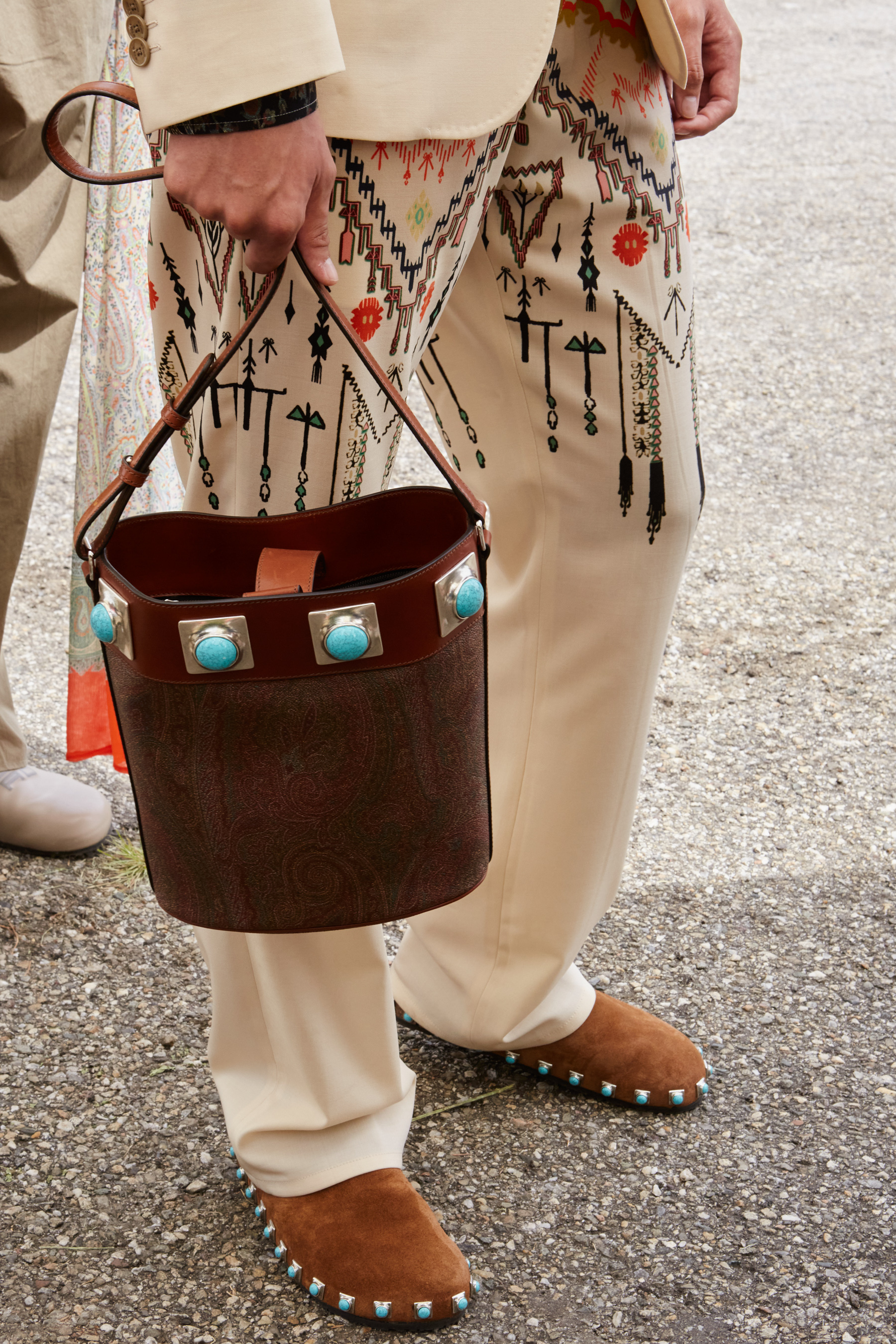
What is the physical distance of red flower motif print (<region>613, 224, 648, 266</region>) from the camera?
4.04 ft

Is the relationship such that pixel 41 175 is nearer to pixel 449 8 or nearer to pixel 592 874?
pixel 449 8

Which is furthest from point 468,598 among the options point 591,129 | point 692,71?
point 692,71

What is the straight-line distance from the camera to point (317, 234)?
97 cm

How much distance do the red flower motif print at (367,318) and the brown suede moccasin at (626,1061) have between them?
3.16ft

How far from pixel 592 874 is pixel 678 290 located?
666 millimetres

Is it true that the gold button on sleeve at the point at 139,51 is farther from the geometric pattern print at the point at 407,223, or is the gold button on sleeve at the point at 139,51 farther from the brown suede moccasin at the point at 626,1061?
the brown suede moccasin at the point at 626,1061

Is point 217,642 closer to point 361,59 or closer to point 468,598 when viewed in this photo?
point 468,598

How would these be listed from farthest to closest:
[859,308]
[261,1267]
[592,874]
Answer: [859,308]
[592,874]
[261,1267]

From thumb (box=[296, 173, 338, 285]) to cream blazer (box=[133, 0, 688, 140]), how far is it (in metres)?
0.06

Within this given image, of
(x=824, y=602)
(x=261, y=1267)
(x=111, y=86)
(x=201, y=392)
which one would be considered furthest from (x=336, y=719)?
(x=824, y=602)

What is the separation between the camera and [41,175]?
5.65ft

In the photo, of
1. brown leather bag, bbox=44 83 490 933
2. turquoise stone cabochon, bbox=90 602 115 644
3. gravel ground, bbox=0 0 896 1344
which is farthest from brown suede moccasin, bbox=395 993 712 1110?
turquoise stone cabochon, bbox=90 602 115 644

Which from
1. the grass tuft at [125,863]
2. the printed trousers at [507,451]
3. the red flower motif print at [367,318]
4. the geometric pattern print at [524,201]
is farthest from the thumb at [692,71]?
the grass tuft at [125,863]

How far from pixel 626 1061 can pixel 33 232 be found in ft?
4.40
